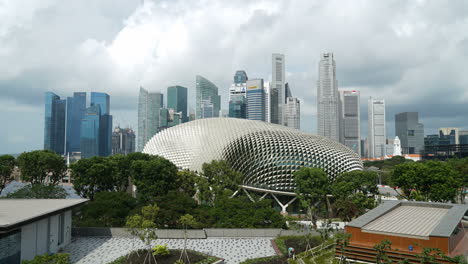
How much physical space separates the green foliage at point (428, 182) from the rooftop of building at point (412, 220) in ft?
38.6

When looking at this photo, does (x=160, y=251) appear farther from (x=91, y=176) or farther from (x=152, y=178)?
(x=91, y=176)

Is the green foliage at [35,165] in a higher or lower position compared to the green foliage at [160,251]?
higher

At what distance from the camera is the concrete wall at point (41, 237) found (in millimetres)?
23150

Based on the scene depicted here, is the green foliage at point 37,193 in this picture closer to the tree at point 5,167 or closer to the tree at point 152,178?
the tree at point 152,178

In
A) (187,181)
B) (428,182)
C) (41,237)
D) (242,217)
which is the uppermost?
(428,182)

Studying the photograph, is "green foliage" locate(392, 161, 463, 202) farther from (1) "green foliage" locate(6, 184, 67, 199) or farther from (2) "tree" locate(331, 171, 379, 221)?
(1) "green foliage" locate(6, 184, 67, 199)

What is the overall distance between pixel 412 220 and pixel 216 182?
89.1 ft

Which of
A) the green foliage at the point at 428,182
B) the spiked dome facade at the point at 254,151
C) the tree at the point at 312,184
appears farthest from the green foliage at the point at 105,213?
the green foliage at the point at 428,182

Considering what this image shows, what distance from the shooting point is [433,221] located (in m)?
27.8

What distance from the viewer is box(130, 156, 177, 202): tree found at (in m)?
45.3

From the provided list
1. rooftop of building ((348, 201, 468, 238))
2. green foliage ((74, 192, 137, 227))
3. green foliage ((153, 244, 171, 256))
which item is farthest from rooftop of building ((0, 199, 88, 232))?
rooftop of building ((348, 201, 468, 238))

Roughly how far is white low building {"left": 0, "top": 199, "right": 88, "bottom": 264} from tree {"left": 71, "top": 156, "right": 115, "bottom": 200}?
18281 mm

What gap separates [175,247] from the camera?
29.5 m

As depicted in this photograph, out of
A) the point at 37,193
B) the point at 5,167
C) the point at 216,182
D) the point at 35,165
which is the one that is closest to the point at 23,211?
the point at 37,193
